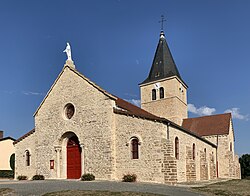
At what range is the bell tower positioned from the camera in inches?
1684

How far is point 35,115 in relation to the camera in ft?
92.7

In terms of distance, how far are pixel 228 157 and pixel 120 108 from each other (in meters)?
18.4

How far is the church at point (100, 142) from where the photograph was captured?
21781 mm

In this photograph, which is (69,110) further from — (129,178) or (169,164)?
(169,164)

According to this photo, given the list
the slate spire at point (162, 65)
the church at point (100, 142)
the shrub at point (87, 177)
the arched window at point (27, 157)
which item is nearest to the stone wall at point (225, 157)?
the church at point (100, 142)

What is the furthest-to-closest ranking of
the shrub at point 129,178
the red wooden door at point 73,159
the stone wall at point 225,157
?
the stone wall at point 225,157
the red wooden door at point 73,159
the shrub at point 129,178

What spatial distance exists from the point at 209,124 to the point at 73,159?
2107cm

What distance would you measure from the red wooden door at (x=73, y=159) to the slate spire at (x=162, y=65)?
20955 millimetres

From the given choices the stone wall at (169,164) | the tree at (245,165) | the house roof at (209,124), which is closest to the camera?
the stone wall at (169,164)

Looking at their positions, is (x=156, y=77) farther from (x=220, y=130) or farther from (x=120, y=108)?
(x=120, y=108)

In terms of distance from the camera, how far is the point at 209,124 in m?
41.1

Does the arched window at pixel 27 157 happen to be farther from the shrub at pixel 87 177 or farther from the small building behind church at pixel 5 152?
the small building behind church at pixel 5 152

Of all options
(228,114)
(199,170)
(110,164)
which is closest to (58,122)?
(110,164)

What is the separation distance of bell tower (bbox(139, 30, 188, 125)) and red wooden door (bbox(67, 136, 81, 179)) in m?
19.1
